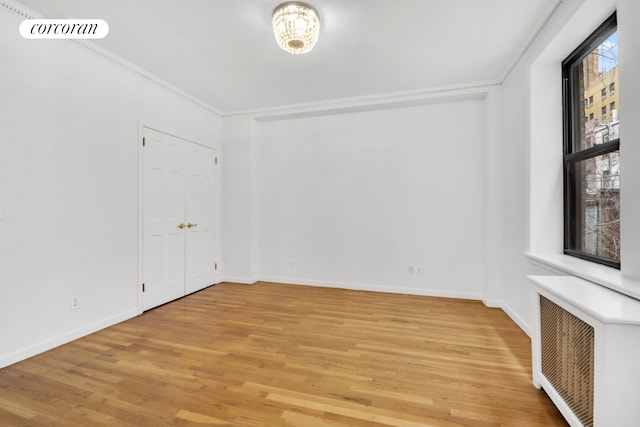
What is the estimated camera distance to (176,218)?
3713 mm

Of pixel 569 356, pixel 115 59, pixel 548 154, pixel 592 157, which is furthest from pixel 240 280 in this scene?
pixel 592 157

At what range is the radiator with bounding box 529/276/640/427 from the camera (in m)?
1.15

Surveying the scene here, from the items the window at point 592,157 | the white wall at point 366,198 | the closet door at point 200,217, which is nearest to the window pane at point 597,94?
the window at point 592,157

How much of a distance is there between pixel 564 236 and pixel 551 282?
45.6 inches

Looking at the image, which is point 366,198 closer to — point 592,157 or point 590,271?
point 592,157

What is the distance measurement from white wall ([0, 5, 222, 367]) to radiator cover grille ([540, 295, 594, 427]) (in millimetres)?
3839

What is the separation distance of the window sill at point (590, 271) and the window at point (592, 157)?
105 millimetres

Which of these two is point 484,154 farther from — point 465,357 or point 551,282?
point 465,357

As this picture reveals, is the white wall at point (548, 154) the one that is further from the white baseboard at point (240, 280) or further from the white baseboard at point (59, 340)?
the white baseboard at point (59, 340)

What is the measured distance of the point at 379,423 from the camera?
60.2 inches

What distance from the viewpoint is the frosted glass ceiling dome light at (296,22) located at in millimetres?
2100

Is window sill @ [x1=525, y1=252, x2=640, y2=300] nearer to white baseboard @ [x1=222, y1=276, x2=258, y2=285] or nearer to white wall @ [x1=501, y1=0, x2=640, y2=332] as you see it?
white wall @ [x1=501, y1=0, x2=640, y2=332]

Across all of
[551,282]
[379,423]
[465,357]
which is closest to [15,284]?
[379,423]

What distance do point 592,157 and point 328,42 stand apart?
247 cm
